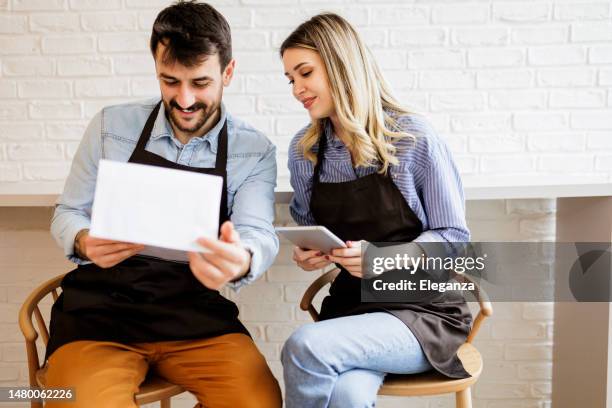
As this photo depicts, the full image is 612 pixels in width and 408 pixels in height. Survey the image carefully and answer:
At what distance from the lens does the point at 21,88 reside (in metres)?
2.29

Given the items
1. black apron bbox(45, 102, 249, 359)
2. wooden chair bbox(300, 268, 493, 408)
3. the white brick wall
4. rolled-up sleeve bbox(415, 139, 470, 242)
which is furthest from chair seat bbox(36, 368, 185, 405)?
the white brick wall

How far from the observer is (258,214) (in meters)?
1.71

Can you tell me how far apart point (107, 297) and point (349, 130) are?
2.59ft

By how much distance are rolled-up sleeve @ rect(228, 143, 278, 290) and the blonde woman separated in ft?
0.37

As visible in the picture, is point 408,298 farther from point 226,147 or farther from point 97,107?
point 97,107

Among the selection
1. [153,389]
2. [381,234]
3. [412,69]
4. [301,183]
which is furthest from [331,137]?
[153,389]

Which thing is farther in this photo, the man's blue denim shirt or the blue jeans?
the man's blue denim shirt

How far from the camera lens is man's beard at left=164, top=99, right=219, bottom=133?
171cm

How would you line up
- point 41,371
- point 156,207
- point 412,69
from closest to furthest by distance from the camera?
point 156,207 < point 41,371 < point 412,69

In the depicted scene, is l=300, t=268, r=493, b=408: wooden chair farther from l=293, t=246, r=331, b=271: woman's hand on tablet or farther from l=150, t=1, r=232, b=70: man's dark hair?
l=150, t=1, r=232, b=70: man's dark hair

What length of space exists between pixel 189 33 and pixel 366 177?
619 millimetres

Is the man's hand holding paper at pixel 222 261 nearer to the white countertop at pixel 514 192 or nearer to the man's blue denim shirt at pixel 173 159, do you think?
the man's blue denim shirt at pixel 173 159

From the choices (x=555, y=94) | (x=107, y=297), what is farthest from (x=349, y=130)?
(x=555, y=94)

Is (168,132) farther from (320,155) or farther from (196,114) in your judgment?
(320,155)
